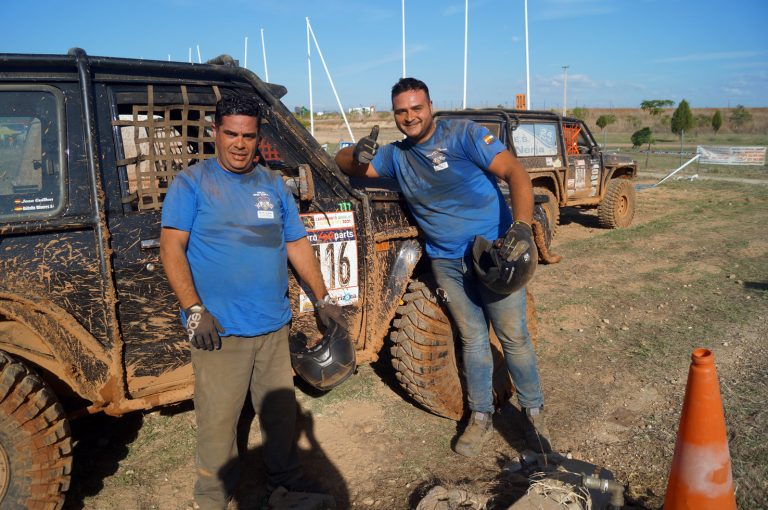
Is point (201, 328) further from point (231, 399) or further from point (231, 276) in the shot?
point (231, 399)

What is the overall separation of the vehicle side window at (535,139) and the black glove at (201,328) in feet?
23.1

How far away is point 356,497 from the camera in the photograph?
2988 millimetres

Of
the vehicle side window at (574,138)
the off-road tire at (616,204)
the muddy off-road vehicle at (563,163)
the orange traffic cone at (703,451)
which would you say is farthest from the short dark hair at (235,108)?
the off-road tire at (616,204)

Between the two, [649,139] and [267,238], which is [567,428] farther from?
[649,139]

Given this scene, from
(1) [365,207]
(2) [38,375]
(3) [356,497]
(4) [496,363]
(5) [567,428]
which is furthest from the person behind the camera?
(4) [496,363]

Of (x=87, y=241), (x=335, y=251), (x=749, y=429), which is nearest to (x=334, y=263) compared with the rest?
(x=335, y=251)

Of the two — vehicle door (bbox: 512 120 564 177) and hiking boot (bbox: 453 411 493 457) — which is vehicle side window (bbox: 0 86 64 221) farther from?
vehicle door (bbox: 512 120 564 177)

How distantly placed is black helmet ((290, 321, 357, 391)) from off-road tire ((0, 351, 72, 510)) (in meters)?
1.08

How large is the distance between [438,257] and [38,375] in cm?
207

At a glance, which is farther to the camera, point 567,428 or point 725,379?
point 725,379

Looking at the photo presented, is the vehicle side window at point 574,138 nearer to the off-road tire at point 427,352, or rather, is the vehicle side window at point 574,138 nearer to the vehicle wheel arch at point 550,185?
the vehicle wheel arch at point 550,185

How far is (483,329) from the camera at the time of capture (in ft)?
11.3

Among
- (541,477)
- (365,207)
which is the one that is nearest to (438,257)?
(365,207)

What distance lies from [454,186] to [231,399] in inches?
63.3
